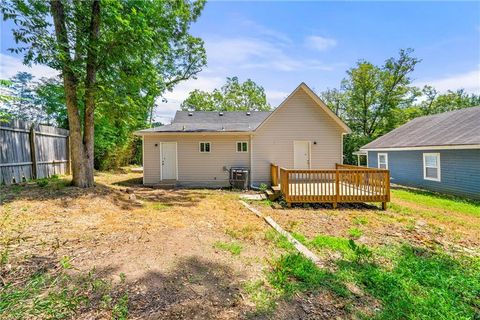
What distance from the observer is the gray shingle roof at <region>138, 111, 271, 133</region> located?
→ 12602mm

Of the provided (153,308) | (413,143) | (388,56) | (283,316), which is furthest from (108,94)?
(388,56)

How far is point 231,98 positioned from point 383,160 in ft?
69.9

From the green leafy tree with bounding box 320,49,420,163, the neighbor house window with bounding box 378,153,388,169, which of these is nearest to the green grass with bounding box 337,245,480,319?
the neighbor house window with bounding box 378,153,388,169

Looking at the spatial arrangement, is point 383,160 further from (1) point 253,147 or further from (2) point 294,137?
(1) point 253,147

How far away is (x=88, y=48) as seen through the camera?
6.97m

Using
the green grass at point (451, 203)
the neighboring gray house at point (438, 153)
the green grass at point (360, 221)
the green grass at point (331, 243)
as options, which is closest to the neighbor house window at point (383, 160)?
the neighboring gray house at point (438, 153)

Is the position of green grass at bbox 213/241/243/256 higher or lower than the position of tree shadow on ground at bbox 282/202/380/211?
higher

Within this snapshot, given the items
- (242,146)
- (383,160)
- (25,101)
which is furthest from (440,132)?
(25,101)

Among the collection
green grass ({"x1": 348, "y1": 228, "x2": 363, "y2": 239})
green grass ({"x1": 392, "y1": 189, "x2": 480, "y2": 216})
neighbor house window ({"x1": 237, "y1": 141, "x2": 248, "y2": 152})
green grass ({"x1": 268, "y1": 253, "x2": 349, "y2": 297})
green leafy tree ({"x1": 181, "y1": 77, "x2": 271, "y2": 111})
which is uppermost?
green leafy tree ({"x1": 181, "y1": 77, "x2": 271, "y2": 111})

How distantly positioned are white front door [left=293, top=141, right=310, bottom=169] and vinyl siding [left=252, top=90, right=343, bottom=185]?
0.20 metres

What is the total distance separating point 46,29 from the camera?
7.08 meters

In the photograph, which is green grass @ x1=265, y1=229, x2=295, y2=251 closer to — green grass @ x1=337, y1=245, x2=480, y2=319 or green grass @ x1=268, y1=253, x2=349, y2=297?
green grass @ x1=268, y1=253, x2=349, y2=297

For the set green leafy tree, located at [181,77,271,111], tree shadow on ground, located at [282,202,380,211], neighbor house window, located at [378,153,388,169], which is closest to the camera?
tree shadow on ground, located at [282,202,380,211]

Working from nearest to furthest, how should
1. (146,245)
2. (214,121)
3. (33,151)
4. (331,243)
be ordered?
(146,245)
(331,243)
(33,151)
(214,121)
